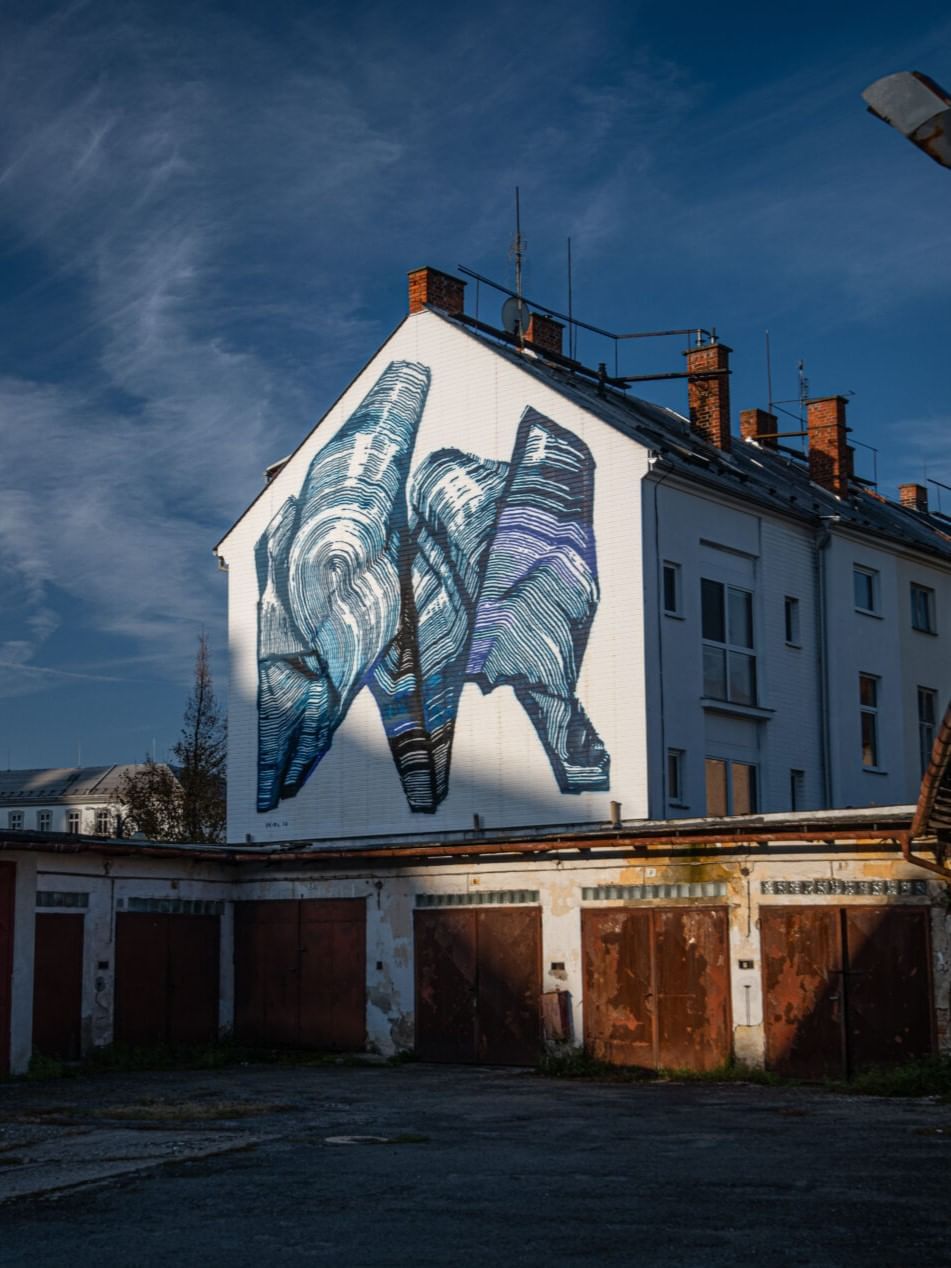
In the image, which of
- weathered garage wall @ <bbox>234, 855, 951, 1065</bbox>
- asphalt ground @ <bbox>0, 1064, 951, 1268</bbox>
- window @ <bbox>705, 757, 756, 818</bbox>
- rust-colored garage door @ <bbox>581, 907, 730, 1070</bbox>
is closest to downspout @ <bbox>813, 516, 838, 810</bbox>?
window @ <bbox>705, 757, 756, 818</bbox>

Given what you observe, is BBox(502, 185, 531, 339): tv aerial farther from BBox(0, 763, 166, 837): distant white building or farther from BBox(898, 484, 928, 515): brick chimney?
BBox(0, 763, 166, 837): distant white building

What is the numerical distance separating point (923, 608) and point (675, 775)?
1103 cm

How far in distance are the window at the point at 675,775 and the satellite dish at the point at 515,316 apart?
38.8ft

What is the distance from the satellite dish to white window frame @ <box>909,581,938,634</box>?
36.4 ft

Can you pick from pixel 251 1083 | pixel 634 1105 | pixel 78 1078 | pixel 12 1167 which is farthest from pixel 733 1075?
pixel 12 1167

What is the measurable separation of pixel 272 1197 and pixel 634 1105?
324 inches

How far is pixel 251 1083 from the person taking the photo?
23922mm

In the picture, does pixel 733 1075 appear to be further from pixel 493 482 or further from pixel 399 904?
pixel 493 482

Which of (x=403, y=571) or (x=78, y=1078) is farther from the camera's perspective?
(x=403, y=571)

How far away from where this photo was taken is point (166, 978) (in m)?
29.2

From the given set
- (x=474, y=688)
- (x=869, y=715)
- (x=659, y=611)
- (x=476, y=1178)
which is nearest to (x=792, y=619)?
(x=869, y=715)

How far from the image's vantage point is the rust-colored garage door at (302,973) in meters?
29.1

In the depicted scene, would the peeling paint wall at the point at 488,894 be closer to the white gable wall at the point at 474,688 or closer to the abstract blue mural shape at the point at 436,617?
the white gable wall at the point at 474,688

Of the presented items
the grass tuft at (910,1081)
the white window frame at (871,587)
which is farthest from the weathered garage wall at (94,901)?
the white window frame at (871,587)
